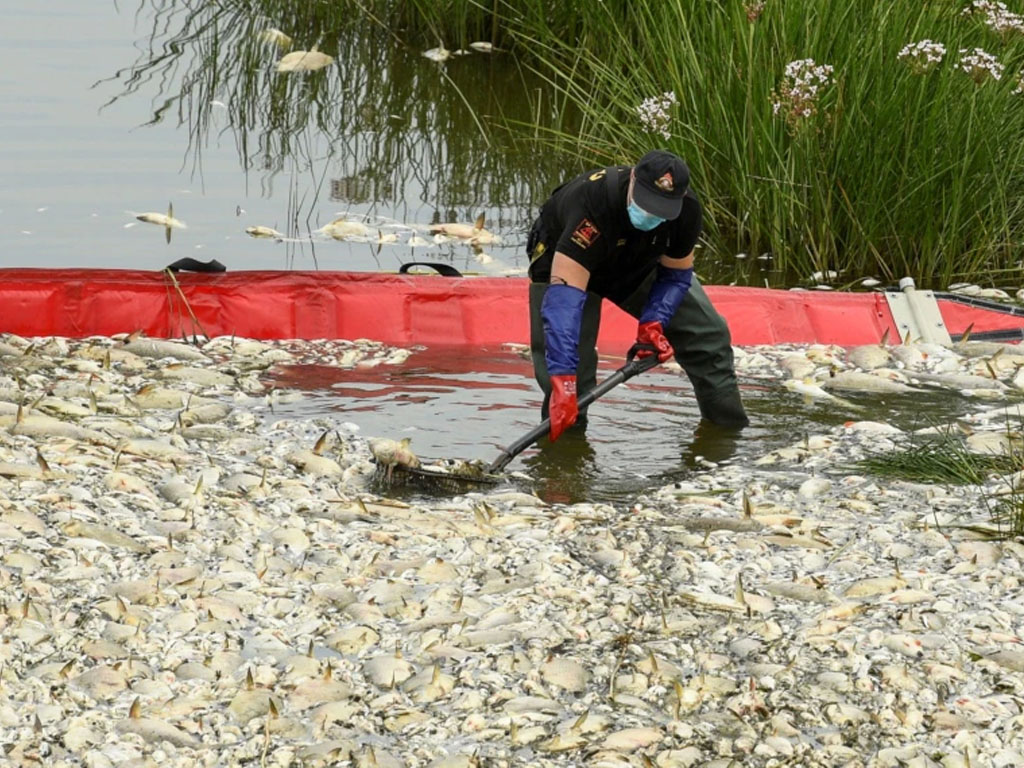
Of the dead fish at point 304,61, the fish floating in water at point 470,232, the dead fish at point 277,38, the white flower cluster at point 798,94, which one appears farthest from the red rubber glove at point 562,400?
the dead fish at point 277,38

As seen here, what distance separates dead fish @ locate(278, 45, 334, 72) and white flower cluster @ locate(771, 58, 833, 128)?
5.78 metres

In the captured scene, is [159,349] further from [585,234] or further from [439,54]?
[439,54]

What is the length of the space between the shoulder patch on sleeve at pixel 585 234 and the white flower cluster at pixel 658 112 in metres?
2.65

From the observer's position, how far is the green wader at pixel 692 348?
6523mm

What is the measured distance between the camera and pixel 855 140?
8586 millimetres

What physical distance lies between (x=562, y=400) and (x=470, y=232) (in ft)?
14.4

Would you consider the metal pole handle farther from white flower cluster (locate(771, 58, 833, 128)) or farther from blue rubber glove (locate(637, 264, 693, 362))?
white flower cluster (locate(771, 58, 833, 128))

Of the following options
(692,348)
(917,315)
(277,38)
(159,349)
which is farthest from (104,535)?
(277,38)

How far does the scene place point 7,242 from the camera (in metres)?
9.67

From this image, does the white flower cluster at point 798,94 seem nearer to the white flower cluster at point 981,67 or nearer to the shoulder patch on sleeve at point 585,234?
the white flower cluster at point 981,67

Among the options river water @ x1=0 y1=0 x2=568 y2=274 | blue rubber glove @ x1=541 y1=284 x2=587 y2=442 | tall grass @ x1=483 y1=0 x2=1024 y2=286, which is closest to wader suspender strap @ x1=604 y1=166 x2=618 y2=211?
blue rubber glove @ x1=541 y1=284 x2=587 y2=442

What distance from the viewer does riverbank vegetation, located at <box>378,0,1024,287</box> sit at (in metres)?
8.52

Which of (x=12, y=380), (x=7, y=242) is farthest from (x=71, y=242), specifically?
(x=12, y=380)

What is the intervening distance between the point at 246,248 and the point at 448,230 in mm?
1277
